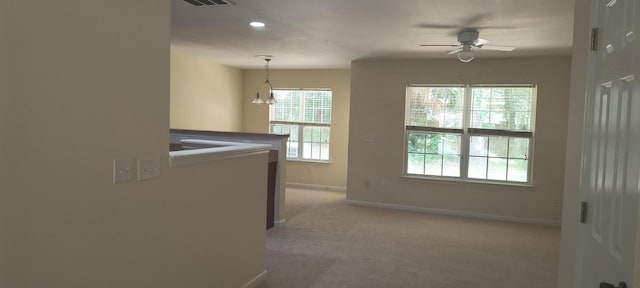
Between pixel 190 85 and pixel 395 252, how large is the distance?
431 cm

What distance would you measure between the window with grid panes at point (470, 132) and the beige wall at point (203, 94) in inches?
131

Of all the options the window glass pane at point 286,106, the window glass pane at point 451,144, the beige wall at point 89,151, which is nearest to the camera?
the beige wall at point 89,151

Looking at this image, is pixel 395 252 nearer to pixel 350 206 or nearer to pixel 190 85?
pixel 350 206

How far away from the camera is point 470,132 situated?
6254mm

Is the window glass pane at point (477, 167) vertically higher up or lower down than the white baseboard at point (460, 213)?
higher up

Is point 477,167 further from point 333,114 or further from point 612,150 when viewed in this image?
point 612,150

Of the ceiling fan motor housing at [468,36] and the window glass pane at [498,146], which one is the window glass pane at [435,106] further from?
the ceiling fan motor housing at [468,36]

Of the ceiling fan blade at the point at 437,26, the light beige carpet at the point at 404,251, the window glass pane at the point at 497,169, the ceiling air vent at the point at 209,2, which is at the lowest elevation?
the light beige carpet at the point at 404,251

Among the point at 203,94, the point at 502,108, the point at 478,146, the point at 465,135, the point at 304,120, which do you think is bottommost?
the point at 478,146

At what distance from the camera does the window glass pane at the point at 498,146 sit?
241 inches

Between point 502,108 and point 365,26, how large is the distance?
113 inches

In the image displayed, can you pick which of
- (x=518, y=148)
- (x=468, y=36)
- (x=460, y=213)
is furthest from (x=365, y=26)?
(x=460, y=213)

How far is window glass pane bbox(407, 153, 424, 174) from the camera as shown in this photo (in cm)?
656

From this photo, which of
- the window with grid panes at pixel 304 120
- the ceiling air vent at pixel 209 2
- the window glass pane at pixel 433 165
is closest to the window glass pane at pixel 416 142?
the window glass pane at pixel 433 165
